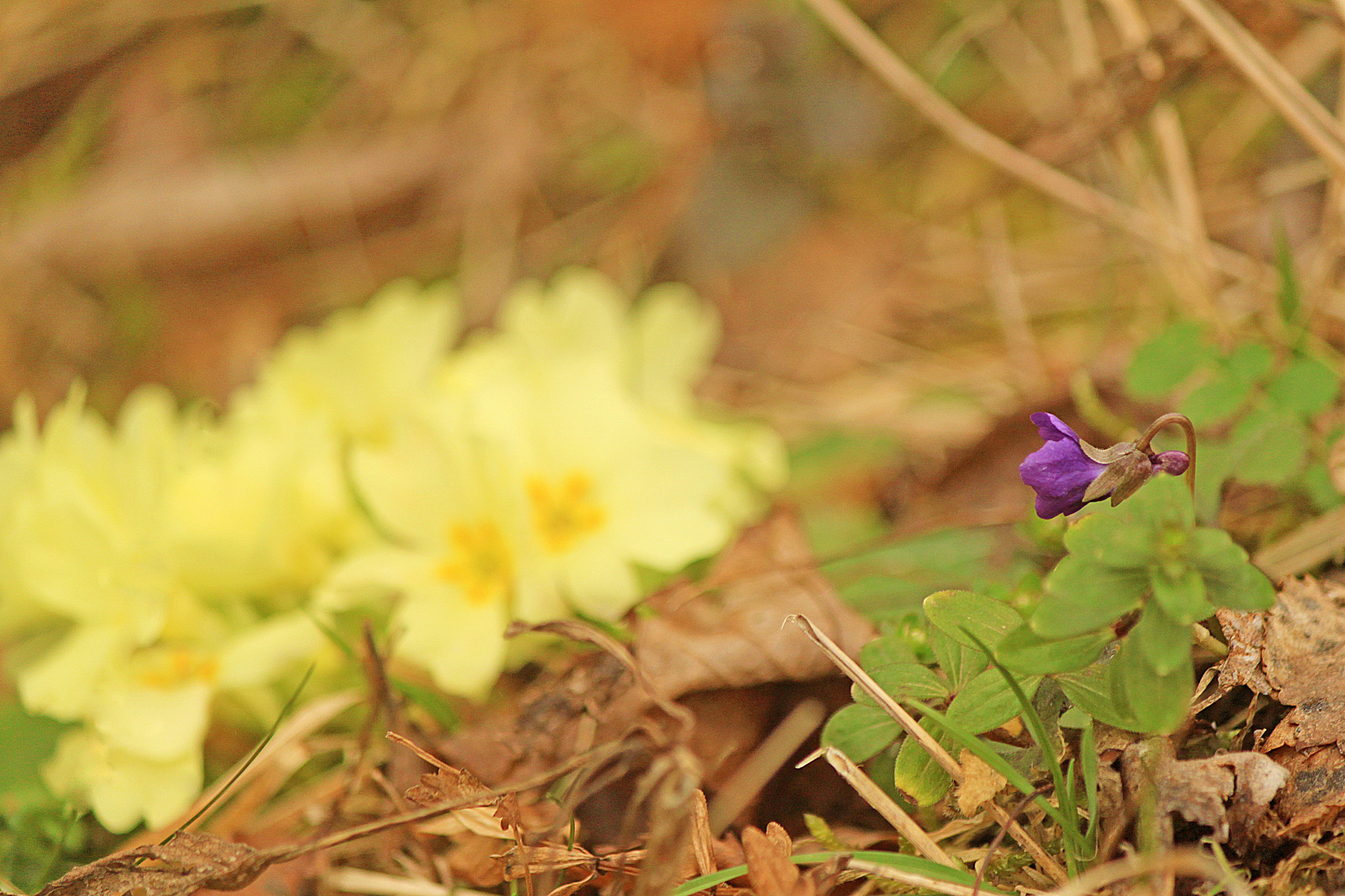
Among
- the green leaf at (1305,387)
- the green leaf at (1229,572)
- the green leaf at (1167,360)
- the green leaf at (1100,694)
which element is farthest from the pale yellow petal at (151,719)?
the green leaf at (1305,387)

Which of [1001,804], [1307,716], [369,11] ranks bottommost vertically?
[1001,804]

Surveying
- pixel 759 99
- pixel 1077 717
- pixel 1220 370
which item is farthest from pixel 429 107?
pixel 1077 717

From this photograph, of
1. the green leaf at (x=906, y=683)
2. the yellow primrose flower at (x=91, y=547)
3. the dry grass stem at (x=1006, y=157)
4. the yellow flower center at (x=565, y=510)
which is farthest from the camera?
the dry grass stem at (x=1006, y=157)

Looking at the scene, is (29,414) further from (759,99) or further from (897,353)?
(759,99)

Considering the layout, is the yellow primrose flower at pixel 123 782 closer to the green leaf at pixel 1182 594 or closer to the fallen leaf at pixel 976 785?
the fallen leaf at pixel 976 785

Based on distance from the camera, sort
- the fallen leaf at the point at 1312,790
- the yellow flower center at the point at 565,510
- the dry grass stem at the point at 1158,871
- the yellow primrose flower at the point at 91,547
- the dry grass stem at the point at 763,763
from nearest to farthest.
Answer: the dry grass stem at the point at 1158,871 → the fallen leaf at the point at 1312,790 → the dry grass stem at the point at 763,763 → the yellow primrose flower at the point at 91,547 → the yellow flower center at the point at 565,510
